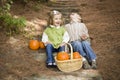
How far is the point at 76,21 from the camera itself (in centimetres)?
654

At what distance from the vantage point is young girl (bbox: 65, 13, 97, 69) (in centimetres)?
579

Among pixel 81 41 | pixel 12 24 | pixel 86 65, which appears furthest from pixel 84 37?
pixel 12 24

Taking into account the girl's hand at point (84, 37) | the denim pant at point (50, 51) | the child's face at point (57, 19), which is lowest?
the denim pant at point (50, 51)

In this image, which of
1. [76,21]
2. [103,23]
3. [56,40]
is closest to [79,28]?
[76,21]

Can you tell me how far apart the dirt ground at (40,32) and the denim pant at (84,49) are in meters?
0.26

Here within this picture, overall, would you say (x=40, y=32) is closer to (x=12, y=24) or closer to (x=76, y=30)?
(x=12, y=24)

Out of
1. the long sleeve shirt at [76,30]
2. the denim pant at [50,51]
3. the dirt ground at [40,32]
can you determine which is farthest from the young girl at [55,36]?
the dirt ground at [40,32]

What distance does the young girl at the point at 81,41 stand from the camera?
5.79 meters

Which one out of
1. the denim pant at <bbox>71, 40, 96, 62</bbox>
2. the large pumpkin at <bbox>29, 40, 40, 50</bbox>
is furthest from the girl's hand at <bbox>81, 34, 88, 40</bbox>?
the large pumpkin at <bbox>29, 40, 40, 50</bbox>

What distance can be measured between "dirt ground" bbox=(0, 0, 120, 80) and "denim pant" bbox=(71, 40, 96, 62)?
10.4 inches

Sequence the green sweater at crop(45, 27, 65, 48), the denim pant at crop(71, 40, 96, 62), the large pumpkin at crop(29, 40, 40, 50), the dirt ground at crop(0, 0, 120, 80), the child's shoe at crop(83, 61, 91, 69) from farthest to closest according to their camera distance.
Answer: the large pumpkin at crop(29, 40, 40, 50) < the green sweater at crop(45, 27, 65, 48) < the denim pant at crop(71, 40, 96, 62) < the child's shoe at crop(83, 61, 91, 69) < the dirt ground at crop(0, 0, 120, 80)

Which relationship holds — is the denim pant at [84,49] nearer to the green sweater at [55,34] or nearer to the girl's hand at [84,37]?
the girl's hand at [84,37]

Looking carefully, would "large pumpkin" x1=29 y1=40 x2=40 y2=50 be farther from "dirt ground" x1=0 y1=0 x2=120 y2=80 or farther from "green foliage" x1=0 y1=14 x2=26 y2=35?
"green foliage" x1=0 y1=14 x2=26 y2=35

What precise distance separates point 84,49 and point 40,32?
1897 mm
